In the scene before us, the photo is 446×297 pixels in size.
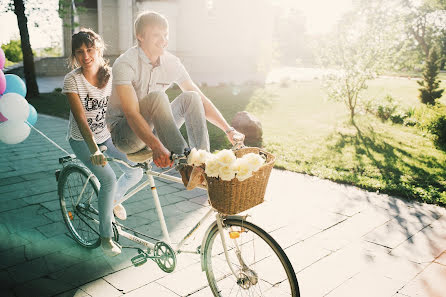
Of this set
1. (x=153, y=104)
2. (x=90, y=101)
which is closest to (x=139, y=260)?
(x=153, y=104)

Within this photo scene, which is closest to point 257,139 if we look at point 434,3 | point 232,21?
point 232,21

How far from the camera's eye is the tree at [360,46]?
10375mm

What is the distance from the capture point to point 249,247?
297 cm

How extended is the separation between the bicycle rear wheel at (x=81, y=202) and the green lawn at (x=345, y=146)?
3892 millimetres

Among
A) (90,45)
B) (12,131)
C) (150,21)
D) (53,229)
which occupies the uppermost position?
(150,21)

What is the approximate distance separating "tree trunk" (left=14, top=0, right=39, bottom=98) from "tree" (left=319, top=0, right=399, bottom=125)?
11.8 meters

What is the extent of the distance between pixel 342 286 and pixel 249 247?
105 cm

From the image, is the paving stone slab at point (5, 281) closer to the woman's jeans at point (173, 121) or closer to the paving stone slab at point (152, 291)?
the paving stone slab at point (152, 291)

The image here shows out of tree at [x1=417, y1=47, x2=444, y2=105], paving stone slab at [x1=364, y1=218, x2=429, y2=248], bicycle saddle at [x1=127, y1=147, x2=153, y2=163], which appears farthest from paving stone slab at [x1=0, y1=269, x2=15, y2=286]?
tree at [x1=417, y1=47, x2=444, y2=105]

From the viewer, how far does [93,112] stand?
3549 mm

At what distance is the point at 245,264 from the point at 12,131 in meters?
3.18

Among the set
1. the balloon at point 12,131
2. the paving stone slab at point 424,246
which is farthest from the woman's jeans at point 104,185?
the paving stone slab at point 424,246

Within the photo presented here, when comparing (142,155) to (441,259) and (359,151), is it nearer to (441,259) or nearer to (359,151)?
(441,259)

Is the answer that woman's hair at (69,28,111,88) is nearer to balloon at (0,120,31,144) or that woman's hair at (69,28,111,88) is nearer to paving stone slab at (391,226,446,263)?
balloon at (0,120,31,144)
